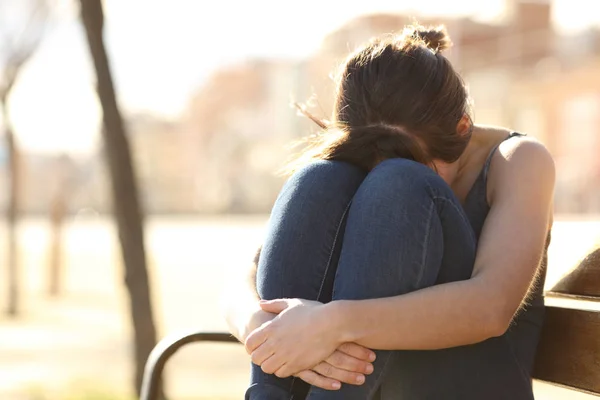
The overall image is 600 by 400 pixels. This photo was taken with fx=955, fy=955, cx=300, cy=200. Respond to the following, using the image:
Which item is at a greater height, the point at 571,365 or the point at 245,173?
the point at 571,365

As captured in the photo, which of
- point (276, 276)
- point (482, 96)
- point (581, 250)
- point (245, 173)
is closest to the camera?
point (276, 276)

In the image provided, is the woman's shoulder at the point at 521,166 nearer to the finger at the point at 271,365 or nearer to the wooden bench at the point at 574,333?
the wooden bench at the point at 574,333

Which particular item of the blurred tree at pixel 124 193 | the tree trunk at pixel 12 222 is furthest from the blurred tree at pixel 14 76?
the blurred tree at pixel 124 193

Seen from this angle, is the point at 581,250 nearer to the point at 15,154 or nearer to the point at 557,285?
the point at 557,285

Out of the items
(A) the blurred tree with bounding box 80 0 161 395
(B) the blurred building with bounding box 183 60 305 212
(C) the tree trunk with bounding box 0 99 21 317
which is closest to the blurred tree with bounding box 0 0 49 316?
(C) the tree trunk with bounding box 0 99 21 317

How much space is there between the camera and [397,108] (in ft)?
6.19

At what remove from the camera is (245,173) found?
38469mm

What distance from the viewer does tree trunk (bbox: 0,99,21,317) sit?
801 cm

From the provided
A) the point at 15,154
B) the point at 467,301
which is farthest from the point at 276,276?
the point at 15,154

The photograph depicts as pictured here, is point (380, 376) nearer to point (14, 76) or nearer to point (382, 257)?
point (382, 257)

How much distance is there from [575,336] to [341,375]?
50cm

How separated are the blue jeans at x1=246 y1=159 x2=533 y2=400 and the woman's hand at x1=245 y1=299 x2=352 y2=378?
1.9 inches

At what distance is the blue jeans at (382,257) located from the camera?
5.41ft

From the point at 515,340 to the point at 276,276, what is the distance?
18.6 inches
